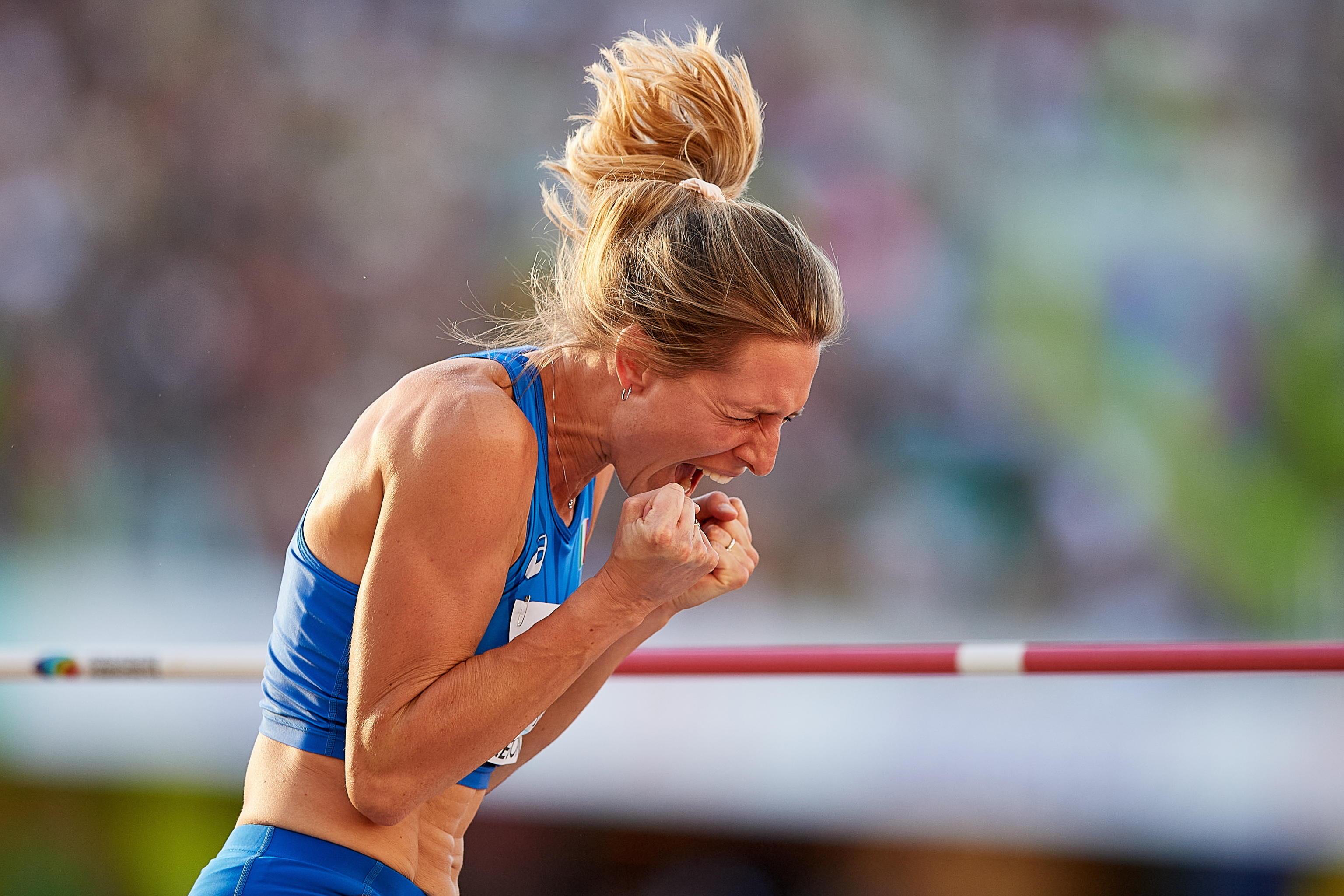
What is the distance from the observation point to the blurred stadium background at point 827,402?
3045 millimetres

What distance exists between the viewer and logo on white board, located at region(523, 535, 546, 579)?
3.62 ft

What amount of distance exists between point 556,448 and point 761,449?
19cm

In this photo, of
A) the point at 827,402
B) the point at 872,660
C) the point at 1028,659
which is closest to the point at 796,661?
the point at 872,660

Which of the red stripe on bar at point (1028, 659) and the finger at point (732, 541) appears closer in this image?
the finger at point (732, 541)

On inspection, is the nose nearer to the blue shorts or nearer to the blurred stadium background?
the blue shorts

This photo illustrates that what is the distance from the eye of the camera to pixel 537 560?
112 cm

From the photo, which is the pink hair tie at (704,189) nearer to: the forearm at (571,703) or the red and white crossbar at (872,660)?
the forearm at (571,703)

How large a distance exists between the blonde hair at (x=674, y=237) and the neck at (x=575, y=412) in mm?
17

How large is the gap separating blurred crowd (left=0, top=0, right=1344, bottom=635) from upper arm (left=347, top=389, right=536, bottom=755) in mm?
2384

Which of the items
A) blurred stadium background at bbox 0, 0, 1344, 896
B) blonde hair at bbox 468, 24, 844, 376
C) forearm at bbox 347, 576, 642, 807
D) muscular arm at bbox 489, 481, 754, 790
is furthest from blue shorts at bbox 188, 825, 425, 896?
blurred stadium background at bbox 0, 0, 1344, 896

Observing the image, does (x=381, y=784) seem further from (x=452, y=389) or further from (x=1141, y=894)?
(x=1141, y=894)

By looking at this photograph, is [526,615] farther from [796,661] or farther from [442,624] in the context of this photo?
[796,661]

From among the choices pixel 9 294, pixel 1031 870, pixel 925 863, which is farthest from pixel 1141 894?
pixel 9 294

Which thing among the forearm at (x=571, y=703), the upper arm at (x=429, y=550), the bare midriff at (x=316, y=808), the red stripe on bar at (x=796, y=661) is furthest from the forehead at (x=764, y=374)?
the red stripe on bar at (x=796, y=661)
